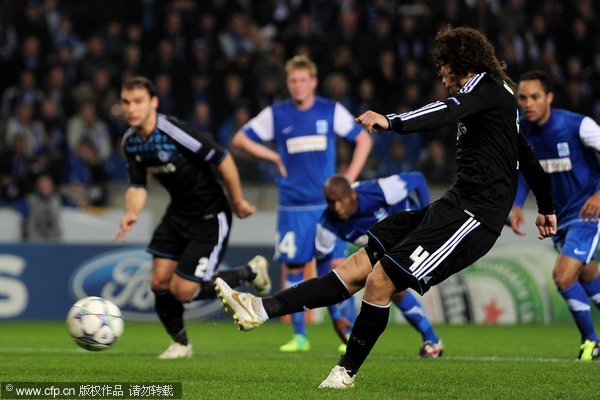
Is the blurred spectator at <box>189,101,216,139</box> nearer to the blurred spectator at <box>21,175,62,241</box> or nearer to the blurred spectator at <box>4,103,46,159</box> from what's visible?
the blurred spectator at <box>4,103,46,159</box>

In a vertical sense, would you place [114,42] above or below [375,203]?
above

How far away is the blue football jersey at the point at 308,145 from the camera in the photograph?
1091 centimetres

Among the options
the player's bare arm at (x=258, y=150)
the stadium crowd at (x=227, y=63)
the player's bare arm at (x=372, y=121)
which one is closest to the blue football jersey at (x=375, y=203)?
the player's bare arm at (x=258, y=150)

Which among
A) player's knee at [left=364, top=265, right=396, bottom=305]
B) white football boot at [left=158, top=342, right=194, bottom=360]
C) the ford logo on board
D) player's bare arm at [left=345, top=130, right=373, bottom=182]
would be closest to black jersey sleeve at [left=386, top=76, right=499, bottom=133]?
player's knee at [left=364, top=265, right=396, bottom=305]

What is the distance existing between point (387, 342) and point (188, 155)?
11.5 feet

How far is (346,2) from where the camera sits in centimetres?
1864

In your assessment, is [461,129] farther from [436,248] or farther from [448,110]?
[436,248]

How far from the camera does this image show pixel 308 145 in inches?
431

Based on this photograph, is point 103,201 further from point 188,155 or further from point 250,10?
point 188,155

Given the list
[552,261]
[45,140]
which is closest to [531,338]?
[552,261]

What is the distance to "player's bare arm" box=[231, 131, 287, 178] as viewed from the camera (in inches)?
431

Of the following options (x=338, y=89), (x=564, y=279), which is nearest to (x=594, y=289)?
(x=564, y=279)

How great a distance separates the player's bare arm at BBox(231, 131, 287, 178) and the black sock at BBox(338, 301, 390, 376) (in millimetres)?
4590

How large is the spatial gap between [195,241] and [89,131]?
735 centimetres
